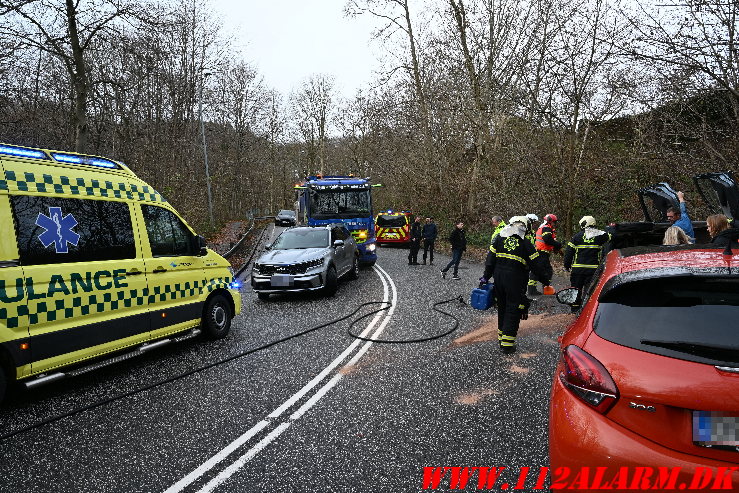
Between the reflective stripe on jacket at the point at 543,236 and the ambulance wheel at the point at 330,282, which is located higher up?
the reflective stripe on jacket at the point at 543,236

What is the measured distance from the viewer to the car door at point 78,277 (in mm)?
4141

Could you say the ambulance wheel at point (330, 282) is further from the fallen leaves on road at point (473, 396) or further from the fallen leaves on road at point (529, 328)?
the fallen leaves on road at point (473, 396)

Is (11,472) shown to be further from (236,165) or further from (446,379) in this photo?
(236,165)

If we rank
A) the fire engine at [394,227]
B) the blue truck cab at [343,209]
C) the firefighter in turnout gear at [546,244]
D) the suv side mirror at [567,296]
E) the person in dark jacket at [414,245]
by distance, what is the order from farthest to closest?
1. the fire engine at [394,227]
2. the person in dark jacket at [414,245]
3. the blue truck cab at [343,209]
4. the firefighter in turnout gear at [546,244]
5. the suv side mirror at [567,296]

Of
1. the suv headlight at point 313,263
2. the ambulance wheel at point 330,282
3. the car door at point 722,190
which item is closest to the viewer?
the car door at point 722,190

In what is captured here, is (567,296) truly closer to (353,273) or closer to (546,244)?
(546,244)

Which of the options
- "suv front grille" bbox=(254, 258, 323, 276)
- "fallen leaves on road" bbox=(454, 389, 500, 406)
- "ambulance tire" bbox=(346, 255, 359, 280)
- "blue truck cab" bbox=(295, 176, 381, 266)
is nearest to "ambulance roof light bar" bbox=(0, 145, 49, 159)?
"fallen leaves on road" bbox=(454, 389, 500, 406)

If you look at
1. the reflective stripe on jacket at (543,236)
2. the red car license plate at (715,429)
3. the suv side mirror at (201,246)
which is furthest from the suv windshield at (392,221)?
the red car license plate at (715,429)

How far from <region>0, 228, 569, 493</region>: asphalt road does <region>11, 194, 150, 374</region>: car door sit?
0.56 meters

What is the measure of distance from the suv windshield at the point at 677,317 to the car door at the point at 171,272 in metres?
5.05

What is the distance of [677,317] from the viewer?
211cm

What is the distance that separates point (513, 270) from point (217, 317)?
4374mm

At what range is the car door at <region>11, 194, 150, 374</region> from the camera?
13.6 ft

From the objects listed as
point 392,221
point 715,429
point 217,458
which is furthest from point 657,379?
point 392,221
